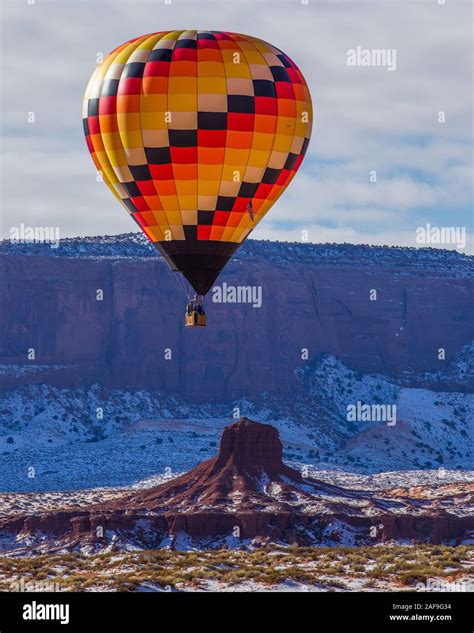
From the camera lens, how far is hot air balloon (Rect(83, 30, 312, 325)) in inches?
2687

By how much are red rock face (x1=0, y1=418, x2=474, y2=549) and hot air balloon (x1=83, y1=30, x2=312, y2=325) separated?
28.9 metres

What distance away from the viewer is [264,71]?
69.6 metres

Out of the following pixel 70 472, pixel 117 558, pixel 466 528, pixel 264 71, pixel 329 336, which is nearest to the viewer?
pixel 264 71

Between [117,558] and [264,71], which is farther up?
[264,71]

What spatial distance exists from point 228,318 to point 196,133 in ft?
365

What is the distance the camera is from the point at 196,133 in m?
68.1
